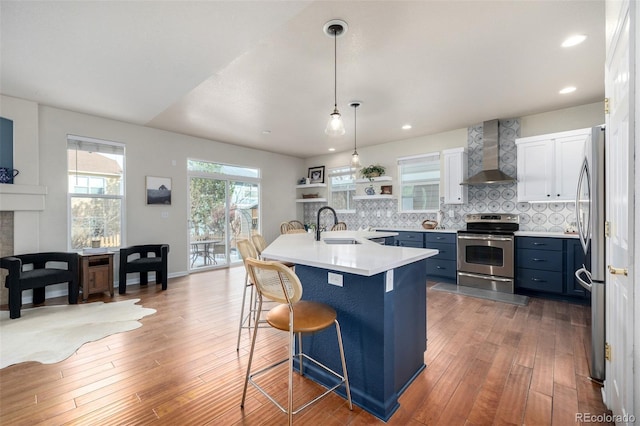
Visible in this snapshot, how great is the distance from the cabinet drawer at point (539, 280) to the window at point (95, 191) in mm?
6409

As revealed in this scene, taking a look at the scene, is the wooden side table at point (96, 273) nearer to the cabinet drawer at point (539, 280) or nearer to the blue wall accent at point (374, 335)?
the blue wall accent at point (374, 335)

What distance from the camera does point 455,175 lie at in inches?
199

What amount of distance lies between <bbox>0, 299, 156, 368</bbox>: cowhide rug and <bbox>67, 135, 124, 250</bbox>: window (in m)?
1.25

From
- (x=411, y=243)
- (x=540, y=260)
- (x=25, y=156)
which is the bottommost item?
(x=540, y=260)

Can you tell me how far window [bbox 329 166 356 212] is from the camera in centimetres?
703

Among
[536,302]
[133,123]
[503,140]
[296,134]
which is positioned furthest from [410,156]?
[133,123]

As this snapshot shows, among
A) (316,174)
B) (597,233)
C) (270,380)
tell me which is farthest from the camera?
(316,174)

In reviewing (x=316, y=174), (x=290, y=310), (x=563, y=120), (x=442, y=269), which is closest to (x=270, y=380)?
(x=290, y=310)

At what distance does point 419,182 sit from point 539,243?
2.37 m

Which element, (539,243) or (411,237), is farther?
(411,237)

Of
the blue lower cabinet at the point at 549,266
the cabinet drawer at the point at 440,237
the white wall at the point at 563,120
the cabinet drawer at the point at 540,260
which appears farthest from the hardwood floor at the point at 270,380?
the white wall at the point at 563,120

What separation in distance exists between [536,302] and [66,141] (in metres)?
7.16

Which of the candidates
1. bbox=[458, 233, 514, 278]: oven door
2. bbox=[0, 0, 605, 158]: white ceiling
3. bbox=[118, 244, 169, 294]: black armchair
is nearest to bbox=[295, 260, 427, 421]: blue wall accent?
bbox=[0, 0, 605, 158]: white ceiling

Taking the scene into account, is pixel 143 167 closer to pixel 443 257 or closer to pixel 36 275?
pixel 36 275
